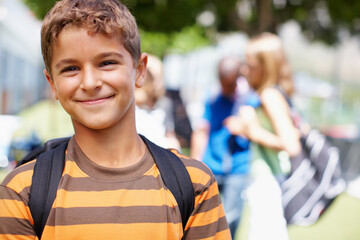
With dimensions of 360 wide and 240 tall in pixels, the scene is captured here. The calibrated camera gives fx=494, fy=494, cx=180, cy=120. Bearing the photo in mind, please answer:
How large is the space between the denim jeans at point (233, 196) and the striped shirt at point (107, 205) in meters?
2.43

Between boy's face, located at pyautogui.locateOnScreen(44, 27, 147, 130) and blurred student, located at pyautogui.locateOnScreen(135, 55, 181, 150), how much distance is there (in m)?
2.08

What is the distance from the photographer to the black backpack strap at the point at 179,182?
138cm

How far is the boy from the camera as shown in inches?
50.9

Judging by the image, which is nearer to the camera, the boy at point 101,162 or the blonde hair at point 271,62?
the boy at point 101,162

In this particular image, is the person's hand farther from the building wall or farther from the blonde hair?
the building wall

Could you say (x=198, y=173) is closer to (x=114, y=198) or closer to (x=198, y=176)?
(x=198, y=176)

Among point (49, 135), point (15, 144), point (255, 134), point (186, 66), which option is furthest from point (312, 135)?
point (186, 66)

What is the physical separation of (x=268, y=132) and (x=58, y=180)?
235 centimetres

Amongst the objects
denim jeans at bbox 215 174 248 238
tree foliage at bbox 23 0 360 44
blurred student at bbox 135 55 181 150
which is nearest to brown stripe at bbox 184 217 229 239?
blurred student at bbox 135 55 181 150

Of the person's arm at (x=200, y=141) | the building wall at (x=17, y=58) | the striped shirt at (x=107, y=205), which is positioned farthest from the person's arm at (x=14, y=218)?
the building wall at (x=17, y=58)

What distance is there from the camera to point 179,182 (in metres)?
1.40

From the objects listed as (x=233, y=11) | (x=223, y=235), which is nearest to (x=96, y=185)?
(x=223, y=235)

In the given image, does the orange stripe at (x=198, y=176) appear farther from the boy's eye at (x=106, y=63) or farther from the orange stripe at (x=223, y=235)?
the boy's eye at (x=106, y=63)

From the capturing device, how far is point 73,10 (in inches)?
53.6
